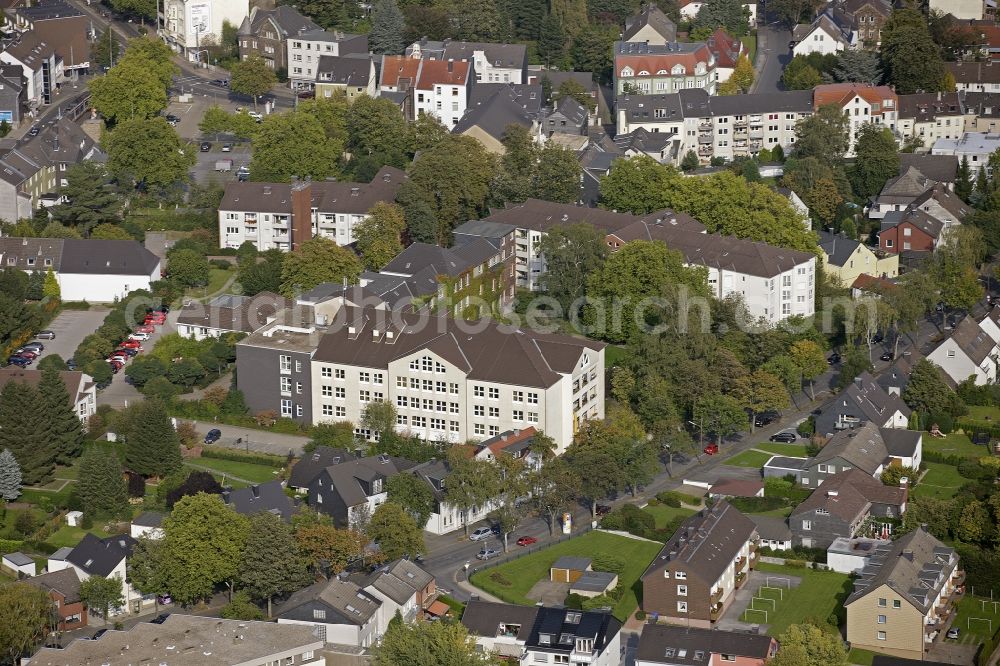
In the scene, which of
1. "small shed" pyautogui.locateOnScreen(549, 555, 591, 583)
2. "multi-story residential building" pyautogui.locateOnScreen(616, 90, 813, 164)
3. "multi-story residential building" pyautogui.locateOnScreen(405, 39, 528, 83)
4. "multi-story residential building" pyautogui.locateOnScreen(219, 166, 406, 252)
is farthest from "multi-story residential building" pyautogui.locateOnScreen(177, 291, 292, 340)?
"multi-story residential building" pyautogui.locateOnScreen(405, 39, 528, 83)

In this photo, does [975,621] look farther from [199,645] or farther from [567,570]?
[199,645]

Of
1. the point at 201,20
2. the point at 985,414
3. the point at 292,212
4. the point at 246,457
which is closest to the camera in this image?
the point at 246,457

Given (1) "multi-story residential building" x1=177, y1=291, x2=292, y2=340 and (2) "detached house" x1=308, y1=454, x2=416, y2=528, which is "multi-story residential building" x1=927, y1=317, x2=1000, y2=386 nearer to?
(2) "detached house" x1=308, y1=454, x2=416, y2=528

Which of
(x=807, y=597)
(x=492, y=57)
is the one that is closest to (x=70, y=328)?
(x=492, y=57)

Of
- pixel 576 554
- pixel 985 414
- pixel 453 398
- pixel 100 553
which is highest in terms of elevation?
pixel 453 398

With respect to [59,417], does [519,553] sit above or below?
below

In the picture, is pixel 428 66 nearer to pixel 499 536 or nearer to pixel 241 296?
pixel 241 296

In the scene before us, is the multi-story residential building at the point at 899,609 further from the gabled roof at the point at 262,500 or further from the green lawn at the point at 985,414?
the gabled roof at the point at 262,500

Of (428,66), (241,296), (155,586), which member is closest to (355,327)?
(241,296)
